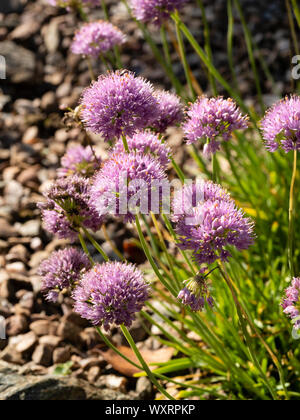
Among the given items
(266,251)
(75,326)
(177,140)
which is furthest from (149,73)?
(75,326)

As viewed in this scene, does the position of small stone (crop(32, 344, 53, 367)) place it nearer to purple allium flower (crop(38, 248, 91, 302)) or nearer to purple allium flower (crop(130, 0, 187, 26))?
purple allium flower (crop(38, 248, 91, 302))

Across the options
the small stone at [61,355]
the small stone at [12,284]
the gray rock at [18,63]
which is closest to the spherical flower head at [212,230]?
the small stone at [61,355]

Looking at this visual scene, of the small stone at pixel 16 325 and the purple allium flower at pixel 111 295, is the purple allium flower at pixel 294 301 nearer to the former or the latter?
the purple allium flower at pixel 111 295

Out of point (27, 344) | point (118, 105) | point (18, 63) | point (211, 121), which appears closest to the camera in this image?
point (118, 105)

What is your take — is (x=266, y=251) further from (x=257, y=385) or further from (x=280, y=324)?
(x=257, y=385)

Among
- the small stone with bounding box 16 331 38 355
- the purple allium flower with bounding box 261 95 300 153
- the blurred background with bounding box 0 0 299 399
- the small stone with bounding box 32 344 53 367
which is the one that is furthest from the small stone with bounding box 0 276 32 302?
the purple allium flower with bounding box 261 95 300 153

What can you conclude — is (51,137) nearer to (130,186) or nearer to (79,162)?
(79,162)

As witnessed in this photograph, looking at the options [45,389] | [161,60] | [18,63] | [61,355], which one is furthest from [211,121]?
[18,63]
